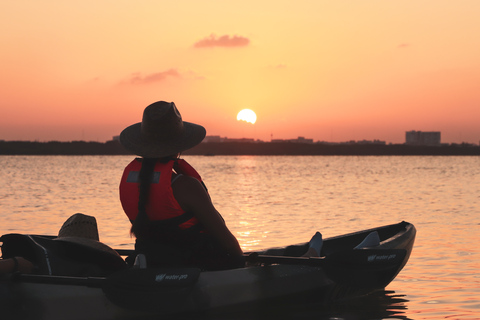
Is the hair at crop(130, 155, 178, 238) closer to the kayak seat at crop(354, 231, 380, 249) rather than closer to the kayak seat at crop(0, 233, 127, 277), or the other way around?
the kayak seat at crop(0, 233, 127, 277)

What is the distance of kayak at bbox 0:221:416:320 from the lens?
5840mm

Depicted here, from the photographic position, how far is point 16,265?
5.97 meters

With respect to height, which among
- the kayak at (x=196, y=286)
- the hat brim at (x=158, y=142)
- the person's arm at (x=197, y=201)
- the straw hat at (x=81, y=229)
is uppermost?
the hat brim at (x=158, y=142)

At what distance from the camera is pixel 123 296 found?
6.07 metres

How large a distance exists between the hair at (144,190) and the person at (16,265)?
3.30 ft

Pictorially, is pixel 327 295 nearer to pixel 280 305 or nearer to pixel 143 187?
pixel 280 305

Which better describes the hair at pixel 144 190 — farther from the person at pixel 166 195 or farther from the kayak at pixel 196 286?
the kayak at pixel 196 286

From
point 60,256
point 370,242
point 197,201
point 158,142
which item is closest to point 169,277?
point 197,201

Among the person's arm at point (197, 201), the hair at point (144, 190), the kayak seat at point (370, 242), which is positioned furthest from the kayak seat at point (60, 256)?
the kayak seat at point (370, 242)

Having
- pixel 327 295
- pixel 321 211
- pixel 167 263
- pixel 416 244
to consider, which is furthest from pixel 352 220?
pixel 167 263

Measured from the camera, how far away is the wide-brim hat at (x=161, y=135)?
595 cm

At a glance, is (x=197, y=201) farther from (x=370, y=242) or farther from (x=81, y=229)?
(x=370, y=242)

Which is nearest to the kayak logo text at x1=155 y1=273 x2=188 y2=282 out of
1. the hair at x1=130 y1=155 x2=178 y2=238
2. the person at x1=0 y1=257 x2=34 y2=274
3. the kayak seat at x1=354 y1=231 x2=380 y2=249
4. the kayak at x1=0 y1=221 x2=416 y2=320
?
the kayak at x1=0 y1=221 x2=416 y2=320

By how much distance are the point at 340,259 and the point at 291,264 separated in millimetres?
606
